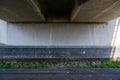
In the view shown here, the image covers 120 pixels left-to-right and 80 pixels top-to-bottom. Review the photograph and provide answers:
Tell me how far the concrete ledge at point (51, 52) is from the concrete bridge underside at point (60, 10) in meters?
1.96

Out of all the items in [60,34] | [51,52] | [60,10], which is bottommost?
[51,52]

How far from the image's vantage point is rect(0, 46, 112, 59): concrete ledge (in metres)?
16.2

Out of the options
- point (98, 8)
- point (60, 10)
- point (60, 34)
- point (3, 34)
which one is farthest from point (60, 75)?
point (3, 34)

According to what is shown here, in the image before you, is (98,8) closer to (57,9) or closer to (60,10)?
(57,9)

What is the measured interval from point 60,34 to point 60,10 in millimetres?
1881

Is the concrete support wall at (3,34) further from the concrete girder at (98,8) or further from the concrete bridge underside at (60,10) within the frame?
the concrete girder at (98,8)

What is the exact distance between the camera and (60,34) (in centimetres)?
1808

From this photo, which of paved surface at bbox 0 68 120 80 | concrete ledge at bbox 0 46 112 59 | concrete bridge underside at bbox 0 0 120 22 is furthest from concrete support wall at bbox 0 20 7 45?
paved surface at bbox 0 68 120 80

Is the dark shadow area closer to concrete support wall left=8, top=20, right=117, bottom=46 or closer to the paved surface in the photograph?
concrete support wall left=8, top=20, right=117, bottom=46

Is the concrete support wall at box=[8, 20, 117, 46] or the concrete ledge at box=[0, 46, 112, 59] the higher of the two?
the concrete support wall at box=[8, 20, 117, 46]

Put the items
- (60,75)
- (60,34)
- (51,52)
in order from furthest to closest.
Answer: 1. (60,34)
2. (51,52)
3. (60,75)

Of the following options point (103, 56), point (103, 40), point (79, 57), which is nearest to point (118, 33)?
point (103, 40)

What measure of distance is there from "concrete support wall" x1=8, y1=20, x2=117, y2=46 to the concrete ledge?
182cm

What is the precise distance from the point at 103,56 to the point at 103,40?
234 cm
